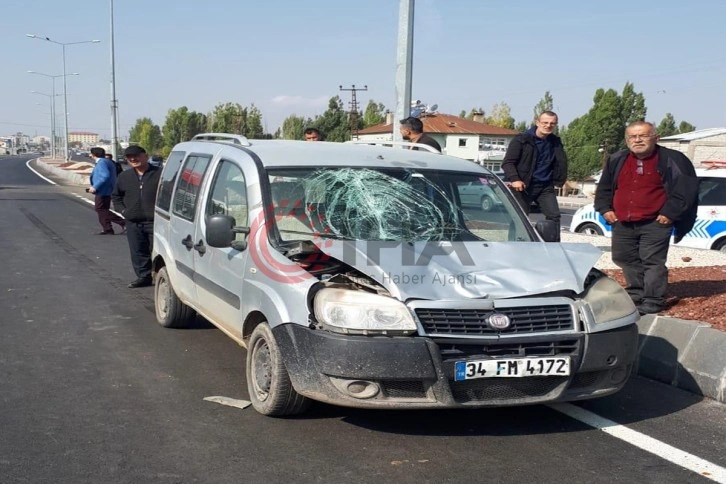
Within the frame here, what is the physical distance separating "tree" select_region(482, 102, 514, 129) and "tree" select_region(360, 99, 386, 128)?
16262 millimetres

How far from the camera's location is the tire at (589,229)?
48.3ft

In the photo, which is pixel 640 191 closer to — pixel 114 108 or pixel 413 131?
pixel 413 131

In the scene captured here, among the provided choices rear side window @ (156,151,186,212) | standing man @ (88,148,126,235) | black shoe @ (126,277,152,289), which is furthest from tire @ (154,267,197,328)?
standing man @ (88,148,126,235)

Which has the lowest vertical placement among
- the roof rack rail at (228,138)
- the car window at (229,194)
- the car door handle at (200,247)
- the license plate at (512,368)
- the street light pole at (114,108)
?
the license plate at (512,368)

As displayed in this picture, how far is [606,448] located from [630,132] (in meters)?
3.26

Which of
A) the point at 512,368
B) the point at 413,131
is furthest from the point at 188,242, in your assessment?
the point at 413,131

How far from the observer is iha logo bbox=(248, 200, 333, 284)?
4.38m

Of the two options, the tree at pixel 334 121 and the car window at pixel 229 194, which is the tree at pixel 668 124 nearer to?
the tree at pixel 334 121

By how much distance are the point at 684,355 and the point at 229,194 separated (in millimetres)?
3543

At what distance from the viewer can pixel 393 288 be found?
4.09m

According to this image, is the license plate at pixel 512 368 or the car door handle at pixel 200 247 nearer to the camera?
the license plate at pixel 512 368

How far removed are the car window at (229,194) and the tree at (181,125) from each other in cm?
6776

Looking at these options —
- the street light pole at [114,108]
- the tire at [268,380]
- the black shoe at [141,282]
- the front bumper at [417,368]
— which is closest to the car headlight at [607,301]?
the front bumper at [417,368]

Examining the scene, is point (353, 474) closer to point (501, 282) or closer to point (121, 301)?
point (501, 282)
